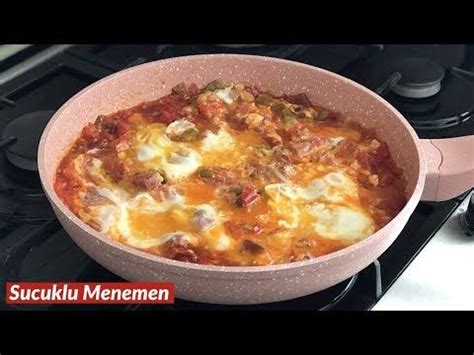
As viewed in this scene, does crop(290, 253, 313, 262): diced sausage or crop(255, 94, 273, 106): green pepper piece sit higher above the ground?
crop(255, 94, 273, 106): green pepper piece

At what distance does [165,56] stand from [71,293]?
86 centimetres

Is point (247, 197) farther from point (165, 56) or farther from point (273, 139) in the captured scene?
Result: point (165, 56)

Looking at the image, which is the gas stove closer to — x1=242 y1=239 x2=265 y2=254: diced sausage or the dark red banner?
the dark red banner

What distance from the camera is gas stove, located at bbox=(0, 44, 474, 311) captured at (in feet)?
5.44

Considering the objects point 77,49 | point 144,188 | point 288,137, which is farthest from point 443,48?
point 144,188

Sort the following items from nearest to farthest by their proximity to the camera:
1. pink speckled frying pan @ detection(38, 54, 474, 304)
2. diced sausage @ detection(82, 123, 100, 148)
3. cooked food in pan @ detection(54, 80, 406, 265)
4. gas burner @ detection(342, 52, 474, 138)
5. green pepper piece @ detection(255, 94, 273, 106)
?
1. pink speckled frying pan @ detection(38, 54, 474, 304)
2. cooked food in pan @ detection(54, 80, 406, 265)
3. diced sausage @ detection(82, 123, 100, 148)
4. green pepper piece @ detection(255, 94, 273, 106)
5. gas burner @ detection(342, 52, 474, 138)

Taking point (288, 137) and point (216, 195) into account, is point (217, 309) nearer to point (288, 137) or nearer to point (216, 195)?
point (216, 195)

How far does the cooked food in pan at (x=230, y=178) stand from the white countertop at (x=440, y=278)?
0.13 metres

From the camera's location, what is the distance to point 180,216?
1.61 meters

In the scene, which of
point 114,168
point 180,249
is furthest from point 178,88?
point 180,249

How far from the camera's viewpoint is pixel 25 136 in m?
1.94

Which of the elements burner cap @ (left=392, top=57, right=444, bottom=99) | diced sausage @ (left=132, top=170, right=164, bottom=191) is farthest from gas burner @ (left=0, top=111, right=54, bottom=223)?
burner cap @ (left=392, top=57, right=444, bottom=99)

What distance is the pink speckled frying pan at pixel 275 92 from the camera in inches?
57.2

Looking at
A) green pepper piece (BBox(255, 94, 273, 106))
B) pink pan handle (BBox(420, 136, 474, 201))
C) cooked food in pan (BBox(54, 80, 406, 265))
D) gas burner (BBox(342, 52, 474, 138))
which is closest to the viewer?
cooked food in pan (BBox(54, 80, 406, 265))
